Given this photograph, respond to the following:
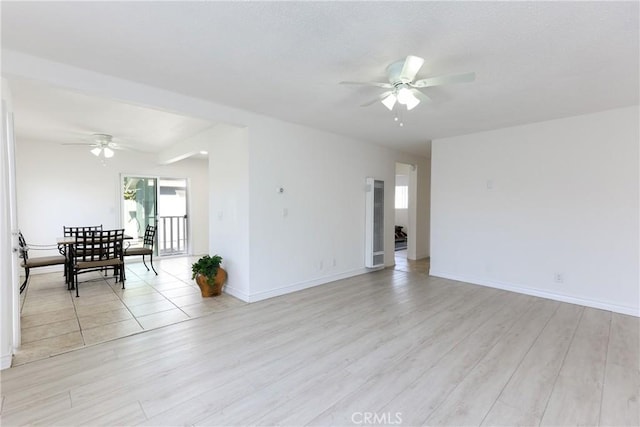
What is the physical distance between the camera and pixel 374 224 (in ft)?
18.3

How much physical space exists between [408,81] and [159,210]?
6.65m

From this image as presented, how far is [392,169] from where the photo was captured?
6043 millimetres

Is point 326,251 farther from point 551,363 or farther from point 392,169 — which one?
point 551,363

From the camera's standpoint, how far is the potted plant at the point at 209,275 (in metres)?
4.02

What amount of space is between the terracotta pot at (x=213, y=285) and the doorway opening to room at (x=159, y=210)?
3.67 m

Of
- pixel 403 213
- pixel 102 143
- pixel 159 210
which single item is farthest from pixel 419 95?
pixel 403 213

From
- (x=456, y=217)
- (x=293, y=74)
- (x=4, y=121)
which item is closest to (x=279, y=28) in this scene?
(x=293, y=74)

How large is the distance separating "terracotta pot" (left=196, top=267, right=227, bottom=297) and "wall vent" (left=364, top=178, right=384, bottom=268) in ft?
8.63

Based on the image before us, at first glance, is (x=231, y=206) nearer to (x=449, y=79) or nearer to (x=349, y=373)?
(x=349, y=373)

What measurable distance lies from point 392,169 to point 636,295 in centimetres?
390

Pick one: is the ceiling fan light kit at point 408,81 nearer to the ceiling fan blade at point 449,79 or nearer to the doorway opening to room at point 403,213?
the ceiling fan blade at point 449,79

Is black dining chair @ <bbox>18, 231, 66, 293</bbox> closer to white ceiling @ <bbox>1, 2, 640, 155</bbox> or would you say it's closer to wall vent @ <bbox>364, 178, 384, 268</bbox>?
white ceiling @ <bbox>1, 2, 640, 155</bbox>

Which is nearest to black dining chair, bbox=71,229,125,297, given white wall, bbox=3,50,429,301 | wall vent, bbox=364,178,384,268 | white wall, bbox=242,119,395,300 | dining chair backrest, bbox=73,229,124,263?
dining chair backrest, bbox=73,229,124,263

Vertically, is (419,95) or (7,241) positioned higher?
(419,95)
